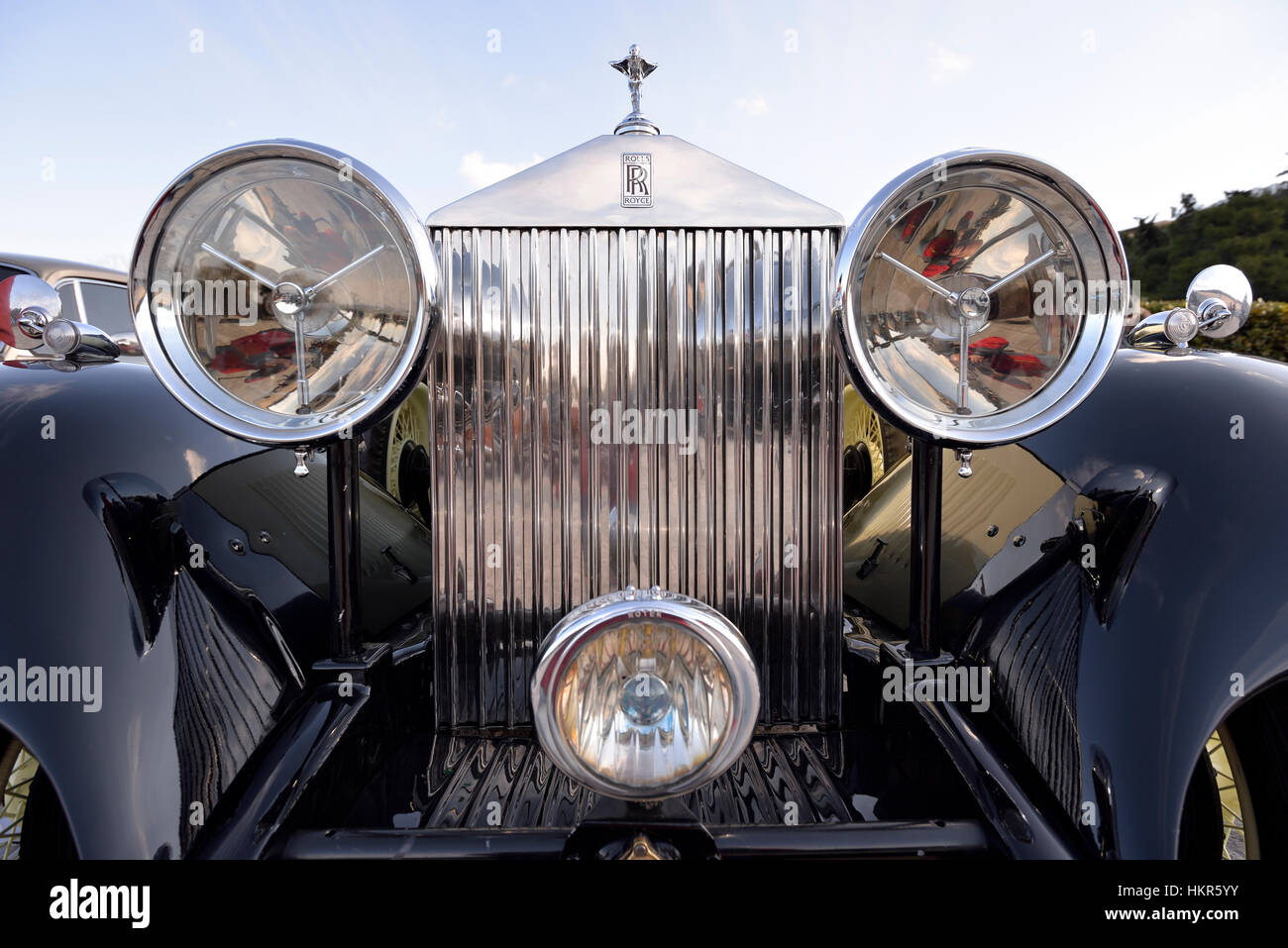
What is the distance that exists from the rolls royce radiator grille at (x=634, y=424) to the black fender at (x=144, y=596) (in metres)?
0.33

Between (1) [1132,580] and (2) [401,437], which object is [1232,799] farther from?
(2) [401,437]

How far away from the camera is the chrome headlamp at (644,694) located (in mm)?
960

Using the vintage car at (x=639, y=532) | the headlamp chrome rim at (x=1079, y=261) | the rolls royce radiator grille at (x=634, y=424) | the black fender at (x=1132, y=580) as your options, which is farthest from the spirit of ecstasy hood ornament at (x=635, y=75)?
the black fender at (x=1132, y=580)

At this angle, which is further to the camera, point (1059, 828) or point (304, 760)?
point (304, 760)

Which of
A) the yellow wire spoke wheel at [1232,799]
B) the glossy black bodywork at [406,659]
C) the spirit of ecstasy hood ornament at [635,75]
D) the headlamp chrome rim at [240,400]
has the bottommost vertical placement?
the yellow wire spoke wheel at [1232,799]

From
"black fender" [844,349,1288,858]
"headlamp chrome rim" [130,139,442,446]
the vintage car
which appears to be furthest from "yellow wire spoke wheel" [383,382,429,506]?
"black fender" [844,349,1288,858]

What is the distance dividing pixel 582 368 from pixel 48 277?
3.16 meters

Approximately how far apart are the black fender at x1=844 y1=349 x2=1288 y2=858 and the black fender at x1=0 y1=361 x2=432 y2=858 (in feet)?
4.25

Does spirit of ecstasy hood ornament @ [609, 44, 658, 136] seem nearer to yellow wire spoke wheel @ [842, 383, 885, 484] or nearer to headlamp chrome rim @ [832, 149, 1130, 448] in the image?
headlamp chrome rim @ [832, 149, 1130, 448]

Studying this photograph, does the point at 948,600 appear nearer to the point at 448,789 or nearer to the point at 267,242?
the point at 448,789

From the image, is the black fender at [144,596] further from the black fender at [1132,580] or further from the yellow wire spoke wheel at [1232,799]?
the yellow wire spoke wheel at [1232,799]

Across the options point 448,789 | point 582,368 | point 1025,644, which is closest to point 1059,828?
point 1025,644

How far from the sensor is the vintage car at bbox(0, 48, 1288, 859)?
115 centimetres
